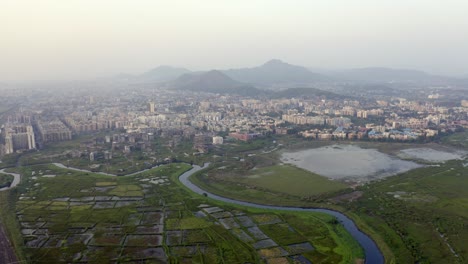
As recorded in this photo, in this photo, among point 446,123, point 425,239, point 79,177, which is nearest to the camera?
point 425,239

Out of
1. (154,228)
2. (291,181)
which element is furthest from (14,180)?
(291,181)

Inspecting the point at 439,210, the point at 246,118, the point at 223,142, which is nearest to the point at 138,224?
the point at 439,210

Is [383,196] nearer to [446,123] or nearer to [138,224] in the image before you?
[138,224]

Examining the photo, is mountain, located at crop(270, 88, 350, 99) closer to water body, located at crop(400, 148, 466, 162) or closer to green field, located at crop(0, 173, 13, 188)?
water body, located at crop(400, 148, 466, 162)

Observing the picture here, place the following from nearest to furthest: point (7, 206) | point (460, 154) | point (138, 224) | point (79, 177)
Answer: point (138, 224), point (7, 206), point (79, 177), point (460, 154)

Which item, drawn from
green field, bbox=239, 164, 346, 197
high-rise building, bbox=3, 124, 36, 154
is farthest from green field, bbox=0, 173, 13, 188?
green field, bbox=239, 164, 346, 197

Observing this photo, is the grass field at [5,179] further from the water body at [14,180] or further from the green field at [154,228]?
the green field at [154,228]
